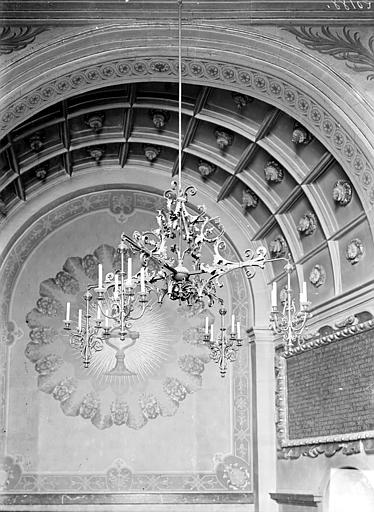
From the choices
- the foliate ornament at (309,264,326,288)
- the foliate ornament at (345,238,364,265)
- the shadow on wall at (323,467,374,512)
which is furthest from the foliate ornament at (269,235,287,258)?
the shadow on wall at (323,467,374,512)

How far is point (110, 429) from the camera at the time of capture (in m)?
13.3

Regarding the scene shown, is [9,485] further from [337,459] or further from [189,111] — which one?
[189,111]

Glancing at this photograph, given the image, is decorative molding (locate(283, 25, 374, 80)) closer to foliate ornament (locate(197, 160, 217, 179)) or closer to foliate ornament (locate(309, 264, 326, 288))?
foliate ornament (locate(309, 264, 326, 288))

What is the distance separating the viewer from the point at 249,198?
13.1 m

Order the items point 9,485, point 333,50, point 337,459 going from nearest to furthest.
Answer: point 333,50 → point 337,459 → point 9,485

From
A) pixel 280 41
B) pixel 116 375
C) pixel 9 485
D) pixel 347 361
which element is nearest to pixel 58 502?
pixel 9 485

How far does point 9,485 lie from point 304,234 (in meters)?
5.60

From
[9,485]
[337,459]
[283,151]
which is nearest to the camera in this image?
[337,459]

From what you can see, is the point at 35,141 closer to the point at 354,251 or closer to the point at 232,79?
the point at 232,79

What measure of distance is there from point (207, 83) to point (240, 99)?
2.19ft

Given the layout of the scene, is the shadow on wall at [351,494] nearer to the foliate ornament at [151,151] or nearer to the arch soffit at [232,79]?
the arch soffit at [232,79]

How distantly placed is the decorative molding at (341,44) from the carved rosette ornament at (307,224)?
97.4 inches

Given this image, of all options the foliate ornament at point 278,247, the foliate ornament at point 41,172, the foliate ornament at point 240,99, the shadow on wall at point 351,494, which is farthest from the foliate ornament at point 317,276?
the shadow on wall at point 351,494

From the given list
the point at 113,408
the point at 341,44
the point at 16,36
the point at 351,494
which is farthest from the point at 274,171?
the point at 351,494
